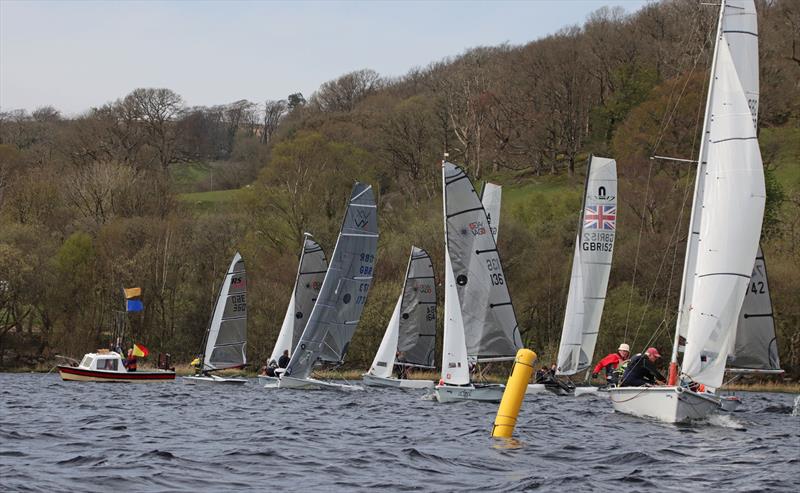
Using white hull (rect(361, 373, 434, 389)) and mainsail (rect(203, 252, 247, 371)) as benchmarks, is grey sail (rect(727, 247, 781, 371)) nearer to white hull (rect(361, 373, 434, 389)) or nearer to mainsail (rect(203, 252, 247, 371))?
white hull (rect(361, 373, 434, 389))

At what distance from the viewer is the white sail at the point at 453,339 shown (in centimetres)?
2777

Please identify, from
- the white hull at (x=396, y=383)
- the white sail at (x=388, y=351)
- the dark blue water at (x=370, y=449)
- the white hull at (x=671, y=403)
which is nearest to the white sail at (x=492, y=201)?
the white sail at (x=388, y=351)

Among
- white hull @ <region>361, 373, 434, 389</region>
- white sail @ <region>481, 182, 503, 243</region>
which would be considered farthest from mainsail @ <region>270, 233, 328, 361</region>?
white sail @ <region>481, 182, 503, 243</region>

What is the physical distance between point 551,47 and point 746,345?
161ft

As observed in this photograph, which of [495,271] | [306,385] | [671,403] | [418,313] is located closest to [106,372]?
[306,385]

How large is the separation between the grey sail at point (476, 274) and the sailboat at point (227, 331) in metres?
14.2

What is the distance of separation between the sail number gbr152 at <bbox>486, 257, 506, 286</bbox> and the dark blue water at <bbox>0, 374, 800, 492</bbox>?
3304 mm

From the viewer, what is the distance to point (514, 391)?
662 inches

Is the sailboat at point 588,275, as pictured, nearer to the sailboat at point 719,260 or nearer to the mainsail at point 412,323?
the mainsail at point 412,323

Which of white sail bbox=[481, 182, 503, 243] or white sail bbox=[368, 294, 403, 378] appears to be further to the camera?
white sail bbox=[481, 182, 503, 243]

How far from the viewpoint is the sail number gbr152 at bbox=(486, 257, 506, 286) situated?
2933cm

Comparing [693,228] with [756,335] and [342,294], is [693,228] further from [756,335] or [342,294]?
[342,294]

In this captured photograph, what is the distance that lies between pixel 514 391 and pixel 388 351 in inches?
908

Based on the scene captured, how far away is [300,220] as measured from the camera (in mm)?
62125
